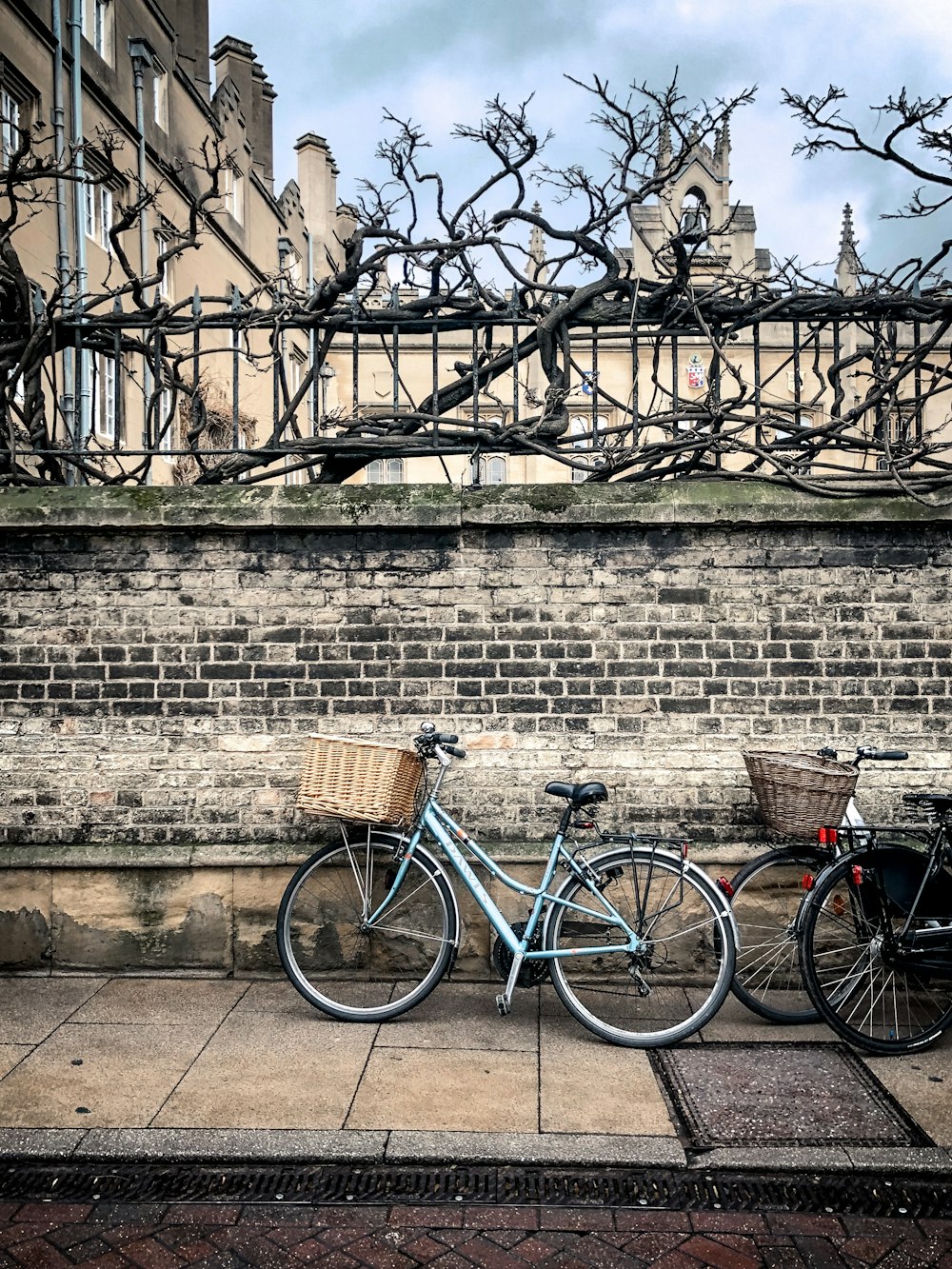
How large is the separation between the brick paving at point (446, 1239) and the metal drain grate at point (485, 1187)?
5 cm

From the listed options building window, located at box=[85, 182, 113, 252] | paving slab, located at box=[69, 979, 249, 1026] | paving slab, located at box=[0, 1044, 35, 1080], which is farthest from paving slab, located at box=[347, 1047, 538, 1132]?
building window, located at box=[85, 182, 113, 252]

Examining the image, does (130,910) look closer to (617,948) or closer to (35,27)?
(617,948)

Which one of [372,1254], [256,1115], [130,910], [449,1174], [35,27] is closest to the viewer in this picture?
[372,1254]

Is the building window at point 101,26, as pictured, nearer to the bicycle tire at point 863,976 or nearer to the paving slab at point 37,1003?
the paving slab at point 37,1003

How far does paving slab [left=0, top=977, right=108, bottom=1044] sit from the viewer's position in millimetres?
4895

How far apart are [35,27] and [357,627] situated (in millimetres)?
14907

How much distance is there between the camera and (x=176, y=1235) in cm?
338

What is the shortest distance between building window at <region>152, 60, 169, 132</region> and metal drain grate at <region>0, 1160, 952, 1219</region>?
21.8 meters

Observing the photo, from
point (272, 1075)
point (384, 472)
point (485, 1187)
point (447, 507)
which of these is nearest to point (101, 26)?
point (384, 472)

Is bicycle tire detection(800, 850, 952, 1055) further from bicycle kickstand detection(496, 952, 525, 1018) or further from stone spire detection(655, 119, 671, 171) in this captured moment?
stone spire detection(655, 119, 671, 171)

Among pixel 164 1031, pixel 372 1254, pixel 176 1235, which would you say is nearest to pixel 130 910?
pixel 164 1031

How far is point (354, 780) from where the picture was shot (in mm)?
4996

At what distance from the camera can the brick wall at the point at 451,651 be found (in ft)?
18.4

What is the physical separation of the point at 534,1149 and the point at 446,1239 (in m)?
0.58
